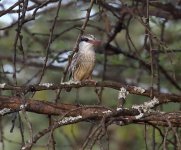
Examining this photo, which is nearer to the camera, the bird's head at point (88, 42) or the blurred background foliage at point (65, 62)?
the blurred background foliage at point (65, 62)

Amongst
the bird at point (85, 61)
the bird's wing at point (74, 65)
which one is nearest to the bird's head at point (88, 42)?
the bird at point (85, 61)

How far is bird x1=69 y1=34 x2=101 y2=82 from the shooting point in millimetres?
4961

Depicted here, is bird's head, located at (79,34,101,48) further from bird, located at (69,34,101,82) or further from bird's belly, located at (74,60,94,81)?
bird's belly, located at (74,60,94,81)

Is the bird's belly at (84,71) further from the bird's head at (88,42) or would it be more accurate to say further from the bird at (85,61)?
the bird's head at (88,42)

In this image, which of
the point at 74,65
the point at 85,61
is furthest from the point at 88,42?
Result: the point at 74,65

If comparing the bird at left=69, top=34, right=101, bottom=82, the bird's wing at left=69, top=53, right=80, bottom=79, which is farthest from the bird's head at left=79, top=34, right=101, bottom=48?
the bird's wing at left=69, top=53, right=80, bottom=79

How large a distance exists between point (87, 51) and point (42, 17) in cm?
118

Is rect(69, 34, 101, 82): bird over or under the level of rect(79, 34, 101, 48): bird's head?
under

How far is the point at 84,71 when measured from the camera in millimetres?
4961

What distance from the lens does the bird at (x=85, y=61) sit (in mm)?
4961

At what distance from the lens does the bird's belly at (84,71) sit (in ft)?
16.2

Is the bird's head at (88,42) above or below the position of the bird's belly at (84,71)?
above

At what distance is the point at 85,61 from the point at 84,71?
0.34 feet

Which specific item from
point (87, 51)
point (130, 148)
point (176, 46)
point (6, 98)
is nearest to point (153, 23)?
point (176, 46)
